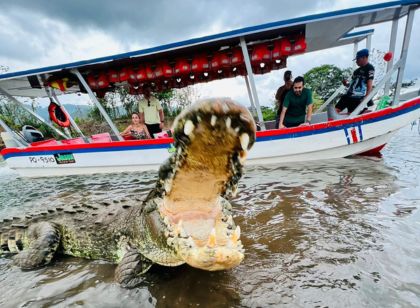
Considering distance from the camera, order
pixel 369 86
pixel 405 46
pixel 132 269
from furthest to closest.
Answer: pixel 369 86, pixel 405 46, pixel 132 269

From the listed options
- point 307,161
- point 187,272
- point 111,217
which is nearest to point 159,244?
point 187,272

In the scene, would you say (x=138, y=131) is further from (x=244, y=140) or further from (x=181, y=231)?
(x=244, y=140)

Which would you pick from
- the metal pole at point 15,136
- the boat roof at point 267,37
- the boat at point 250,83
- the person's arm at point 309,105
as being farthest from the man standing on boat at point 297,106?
the metal pole at point 15,136

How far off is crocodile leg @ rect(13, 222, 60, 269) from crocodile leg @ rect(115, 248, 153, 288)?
997 mm

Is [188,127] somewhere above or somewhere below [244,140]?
above

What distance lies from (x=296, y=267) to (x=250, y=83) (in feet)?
15.6

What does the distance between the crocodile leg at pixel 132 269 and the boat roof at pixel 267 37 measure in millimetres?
4871

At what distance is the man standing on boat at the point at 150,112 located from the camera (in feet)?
24.4

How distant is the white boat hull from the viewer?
557 cm

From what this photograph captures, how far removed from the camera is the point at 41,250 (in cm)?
241

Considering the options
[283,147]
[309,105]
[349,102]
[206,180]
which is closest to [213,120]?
[206,180]

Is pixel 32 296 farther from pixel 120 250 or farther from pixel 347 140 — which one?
pixel 347 140

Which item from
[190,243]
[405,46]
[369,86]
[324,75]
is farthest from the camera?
[324,75]

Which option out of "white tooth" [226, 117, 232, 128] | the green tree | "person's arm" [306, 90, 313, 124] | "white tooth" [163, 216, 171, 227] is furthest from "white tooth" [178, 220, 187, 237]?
the green tree
